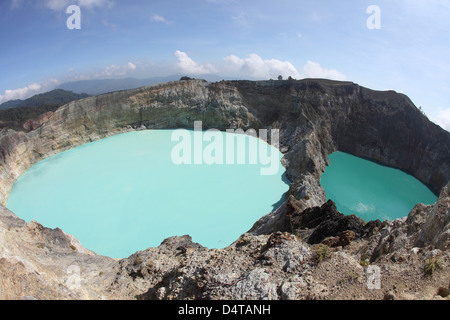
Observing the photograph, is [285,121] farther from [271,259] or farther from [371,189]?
[271,259]

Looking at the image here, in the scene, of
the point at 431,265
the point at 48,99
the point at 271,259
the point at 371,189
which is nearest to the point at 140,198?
the point at 271,259

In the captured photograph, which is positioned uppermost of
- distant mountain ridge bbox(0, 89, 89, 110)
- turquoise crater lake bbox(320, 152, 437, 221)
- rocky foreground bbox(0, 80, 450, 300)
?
distant mountain ridge bbox(0, 89, 89, 110)

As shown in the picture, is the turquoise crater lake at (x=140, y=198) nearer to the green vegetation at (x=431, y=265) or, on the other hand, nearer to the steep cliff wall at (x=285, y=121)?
the steep cliff wall at (x=285, y=121)

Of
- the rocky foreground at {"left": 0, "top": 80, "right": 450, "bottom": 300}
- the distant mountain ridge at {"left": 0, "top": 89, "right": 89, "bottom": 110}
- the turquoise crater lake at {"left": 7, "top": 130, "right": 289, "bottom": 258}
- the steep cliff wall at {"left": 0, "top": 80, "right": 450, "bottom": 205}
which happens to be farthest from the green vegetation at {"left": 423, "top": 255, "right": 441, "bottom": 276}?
the distant mountain ridge at {"left": 0, "top": 89, "right": 89, "bottom": 110}

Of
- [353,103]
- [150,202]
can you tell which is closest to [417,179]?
[353,103]

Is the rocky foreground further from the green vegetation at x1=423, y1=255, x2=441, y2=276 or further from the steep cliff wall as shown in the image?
the steep cliff wall

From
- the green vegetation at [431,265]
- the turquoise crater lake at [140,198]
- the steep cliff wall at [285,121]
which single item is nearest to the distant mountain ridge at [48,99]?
the steep cliff wall at [285,121]
